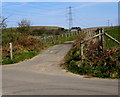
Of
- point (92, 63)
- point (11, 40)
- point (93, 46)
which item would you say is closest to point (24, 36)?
point (11, 40)

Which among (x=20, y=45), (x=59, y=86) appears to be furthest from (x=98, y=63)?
(x=20, y=45)

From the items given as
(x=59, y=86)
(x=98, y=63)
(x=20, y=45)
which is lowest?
(x=59, y=86)

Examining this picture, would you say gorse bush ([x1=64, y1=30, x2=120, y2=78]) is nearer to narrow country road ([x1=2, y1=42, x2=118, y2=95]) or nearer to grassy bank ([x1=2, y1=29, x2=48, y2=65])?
narrow country road ([x1=2, y1=42, x2=118, y2=95])

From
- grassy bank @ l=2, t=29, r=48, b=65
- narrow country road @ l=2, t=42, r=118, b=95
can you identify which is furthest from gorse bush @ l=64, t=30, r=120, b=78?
grassy bank @ l=2, t=29, r=48, b=65

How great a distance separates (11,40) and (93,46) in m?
9.70

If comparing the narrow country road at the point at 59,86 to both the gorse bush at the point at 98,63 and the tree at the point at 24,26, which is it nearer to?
the gorse bush at the point at 98,63

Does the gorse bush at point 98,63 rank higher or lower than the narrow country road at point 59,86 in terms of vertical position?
higher

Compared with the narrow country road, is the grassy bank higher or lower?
higher

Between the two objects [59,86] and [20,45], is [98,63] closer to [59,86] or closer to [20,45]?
[59,86]

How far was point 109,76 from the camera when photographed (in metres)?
8.97

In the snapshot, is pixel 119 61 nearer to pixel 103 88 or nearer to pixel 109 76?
pixel 109 76

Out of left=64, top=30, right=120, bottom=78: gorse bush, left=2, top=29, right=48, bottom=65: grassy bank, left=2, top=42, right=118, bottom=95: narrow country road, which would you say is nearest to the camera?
left=2, top=42, right=118, bottom=95: narrow country road

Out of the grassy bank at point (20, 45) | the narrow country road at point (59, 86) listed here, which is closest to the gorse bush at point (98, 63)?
the narrow country road at point (59, 86)

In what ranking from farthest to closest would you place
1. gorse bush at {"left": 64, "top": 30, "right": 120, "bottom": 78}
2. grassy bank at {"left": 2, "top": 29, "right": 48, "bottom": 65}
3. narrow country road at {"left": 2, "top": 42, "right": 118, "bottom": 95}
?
grassy bank at {"left": 2, "top": 29, "right": 48, "bottom": 65}, gorse bush at {"left": 64, "top": 30, "right": 120, "bottom": 78}, narrow country road at {"left": 2, "top": 42, "right": 118, "bottom": 95}
